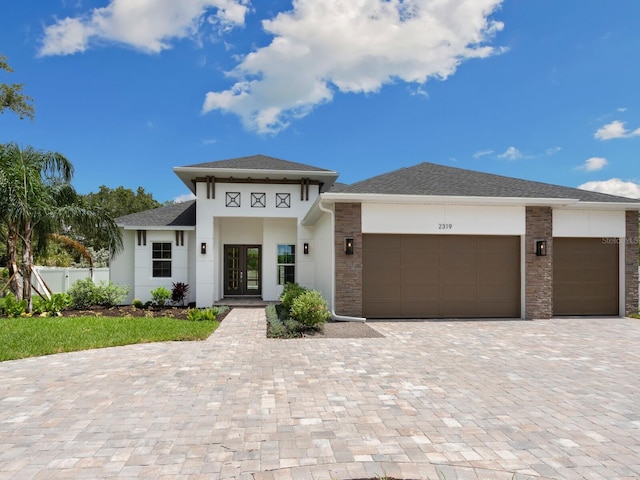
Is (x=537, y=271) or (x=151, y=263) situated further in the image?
(x=151, y=263)

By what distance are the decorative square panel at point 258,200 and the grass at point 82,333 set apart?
5341 millimetres

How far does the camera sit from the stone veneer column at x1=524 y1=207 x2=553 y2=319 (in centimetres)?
1039

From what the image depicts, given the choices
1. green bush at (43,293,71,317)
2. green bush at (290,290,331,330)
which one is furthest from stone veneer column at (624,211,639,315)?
green bush at (43,293,71,317)

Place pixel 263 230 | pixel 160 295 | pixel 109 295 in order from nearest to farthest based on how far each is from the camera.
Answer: pixel 109 295 → pixel 160 295 → pixel 263 230

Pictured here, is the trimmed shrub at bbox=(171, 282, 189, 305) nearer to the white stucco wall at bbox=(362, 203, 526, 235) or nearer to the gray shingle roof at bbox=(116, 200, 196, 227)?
the gray shingle roof at bbox=(116, 200, 196, 227)

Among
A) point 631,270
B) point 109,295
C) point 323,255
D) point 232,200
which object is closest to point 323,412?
point 323,255

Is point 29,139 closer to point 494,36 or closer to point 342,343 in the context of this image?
point 342,343

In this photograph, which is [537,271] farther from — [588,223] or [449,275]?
[449,275]

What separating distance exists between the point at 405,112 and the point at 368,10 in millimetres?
4699

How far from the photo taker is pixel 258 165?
1347 cm

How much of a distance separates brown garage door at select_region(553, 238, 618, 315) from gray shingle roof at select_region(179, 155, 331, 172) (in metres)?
8.30

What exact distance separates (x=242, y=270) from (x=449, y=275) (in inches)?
350

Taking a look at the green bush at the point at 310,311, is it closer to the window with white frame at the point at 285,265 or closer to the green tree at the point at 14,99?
the window with white frame at the point at 285,265

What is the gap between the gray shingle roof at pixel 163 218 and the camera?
13.9 metres
